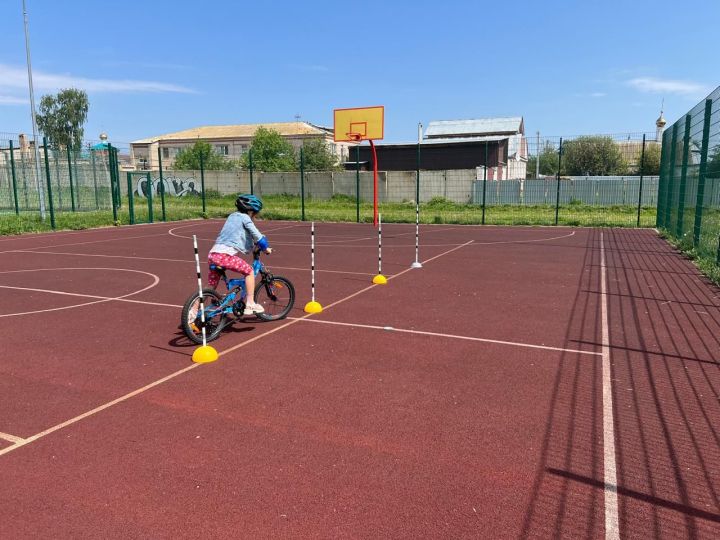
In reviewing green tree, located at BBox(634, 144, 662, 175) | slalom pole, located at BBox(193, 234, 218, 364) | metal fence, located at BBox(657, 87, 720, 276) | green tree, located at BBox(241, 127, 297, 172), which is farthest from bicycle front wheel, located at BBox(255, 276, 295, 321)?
green tree, located at BBox(634, 144, 662, 175)

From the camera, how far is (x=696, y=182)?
42.6 feet

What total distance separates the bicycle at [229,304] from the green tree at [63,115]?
66616 mm

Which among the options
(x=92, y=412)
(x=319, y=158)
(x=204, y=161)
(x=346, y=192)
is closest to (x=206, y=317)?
(x=92, y=412)

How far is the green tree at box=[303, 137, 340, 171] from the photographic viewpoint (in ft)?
173

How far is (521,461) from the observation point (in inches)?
140

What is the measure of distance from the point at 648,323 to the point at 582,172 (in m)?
59.5

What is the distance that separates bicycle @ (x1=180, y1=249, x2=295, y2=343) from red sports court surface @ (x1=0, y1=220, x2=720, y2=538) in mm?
227

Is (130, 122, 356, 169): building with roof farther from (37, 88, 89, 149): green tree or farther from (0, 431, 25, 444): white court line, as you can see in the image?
(0, 431, 25, 444): white court line

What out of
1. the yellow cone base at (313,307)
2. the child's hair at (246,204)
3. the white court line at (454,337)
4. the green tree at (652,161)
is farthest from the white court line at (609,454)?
the green tree at (652,161)

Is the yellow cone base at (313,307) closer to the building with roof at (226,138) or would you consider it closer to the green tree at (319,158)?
the green tree at (319,158)

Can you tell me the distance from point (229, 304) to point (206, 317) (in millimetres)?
357

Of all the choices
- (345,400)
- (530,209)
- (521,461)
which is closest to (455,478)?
(521,461)

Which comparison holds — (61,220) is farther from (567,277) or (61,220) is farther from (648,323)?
(648,323)

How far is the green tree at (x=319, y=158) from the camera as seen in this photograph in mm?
52844
